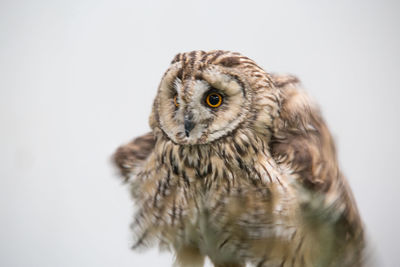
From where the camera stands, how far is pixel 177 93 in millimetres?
973

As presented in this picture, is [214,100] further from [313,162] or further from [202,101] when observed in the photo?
[313,162]

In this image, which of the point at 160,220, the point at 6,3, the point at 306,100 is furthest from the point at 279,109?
the point at 6,3

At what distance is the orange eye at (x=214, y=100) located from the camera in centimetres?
95

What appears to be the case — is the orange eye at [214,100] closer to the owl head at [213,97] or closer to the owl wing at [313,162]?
the owl head at [213,97]

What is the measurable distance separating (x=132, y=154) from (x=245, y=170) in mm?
405

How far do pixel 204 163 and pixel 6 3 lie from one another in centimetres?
132

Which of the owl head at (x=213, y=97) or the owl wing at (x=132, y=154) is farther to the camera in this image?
the owl wing at (x=132, y=154)

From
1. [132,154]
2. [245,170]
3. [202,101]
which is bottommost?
[132,154]

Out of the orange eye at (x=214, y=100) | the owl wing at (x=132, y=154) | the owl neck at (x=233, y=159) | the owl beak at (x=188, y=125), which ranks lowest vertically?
the owl wing at (x=132, y=154)

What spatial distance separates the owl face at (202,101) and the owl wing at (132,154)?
219 mm

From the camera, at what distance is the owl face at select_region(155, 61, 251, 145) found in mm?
921

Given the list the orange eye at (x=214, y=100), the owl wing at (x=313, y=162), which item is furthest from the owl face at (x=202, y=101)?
the owl wing at (x=313, y=162)

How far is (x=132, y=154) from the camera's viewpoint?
48.4 inches

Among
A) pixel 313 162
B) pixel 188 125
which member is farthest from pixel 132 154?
pixel 313 162
